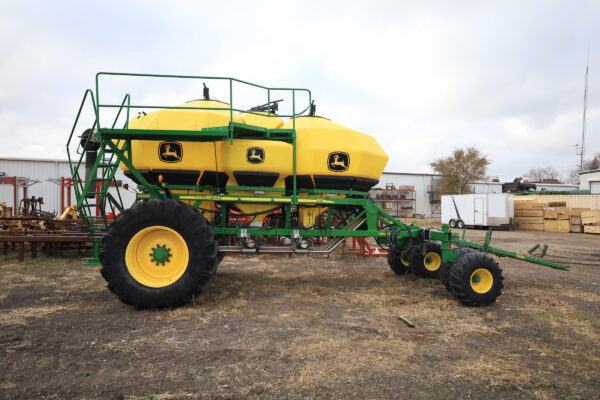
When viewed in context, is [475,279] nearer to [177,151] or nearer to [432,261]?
[432,261]

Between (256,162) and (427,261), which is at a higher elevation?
(256,162)

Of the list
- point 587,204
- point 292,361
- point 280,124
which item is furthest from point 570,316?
point 587,204

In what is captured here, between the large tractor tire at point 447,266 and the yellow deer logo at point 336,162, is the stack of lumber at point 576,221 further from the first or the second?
the yellow deer logo at point 336,162

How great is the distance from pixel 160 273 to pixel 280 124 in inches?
129

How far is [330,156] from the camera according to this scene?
6.08 m

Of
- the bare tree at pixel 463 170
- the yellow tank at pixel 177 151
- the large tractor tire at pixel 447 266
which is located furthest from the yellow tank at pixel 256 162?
the bare tree at pixel 463 170

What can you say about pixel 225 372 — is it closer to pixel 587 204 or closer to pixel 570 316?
pixel 570 316

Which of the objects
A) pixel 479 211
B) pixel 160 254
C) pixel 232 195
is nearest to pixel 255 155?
pixel 232 195

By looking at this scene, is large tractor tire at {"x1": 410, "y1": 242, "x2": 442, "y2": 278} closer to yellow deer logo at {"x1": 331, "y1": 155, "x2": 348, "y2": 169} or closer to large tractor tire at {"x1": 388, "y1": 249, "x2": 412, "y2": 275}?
large tractor tire at {"x1": 388, "y1": 249, "x2": 412, "y2": 275}

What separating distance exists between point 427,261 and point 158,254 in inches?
203

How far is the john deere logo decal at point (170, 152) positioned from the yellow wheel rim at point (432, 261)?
5.13 meters

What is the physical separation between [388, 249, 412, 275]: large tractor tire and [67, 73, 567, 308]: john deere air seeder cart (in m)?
0.57

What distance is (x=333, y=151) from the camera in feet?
19.9

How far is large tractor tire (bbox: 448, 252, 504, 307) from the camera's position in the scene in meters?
5.36
